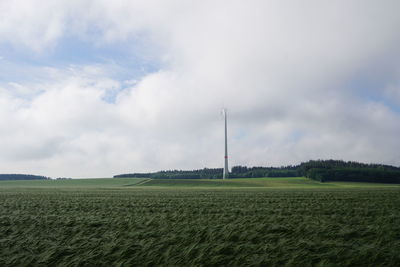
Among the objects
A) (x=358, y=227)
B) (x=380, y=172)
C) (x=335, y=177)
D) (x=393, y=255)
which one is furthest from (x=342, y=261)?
(x=380, y=172)

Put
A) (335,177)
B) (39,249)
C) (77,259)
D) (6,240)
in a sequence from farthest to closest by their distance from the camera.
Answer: (335,177) → (6,240) → (39,249) → (77,259)

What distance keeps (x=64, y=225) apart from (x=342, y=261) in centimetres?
1288

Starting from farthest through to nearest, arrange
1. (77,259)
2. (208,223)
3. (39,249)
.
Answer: (208,223) → (39,249) → (77,259)

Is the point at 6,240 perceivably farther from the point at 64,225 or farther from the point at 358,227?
the point at 358,227

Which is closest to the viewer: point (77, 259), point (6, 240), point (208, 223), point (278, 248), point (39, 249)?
point (77, 259)

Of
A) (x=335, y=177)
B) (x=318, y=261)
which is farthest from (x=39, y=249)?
(x=335, y=177)

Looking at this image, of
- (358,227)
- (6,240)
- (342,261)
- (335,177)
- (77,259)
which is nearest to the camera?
(342,261)

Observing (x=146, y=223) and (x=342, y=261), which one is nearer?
(x=342, y=261)

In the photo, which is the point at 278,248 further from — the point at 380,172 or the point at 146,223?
the point at 380,172

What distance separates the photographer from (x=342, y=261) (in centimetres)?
845

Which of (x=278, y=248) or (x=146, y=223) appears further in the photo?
(x=146, y=223)

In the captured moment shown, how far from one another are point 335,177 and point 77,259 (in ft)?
448

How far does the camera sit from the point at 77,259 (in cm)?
912

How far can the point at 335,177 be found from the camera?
12888 cm
